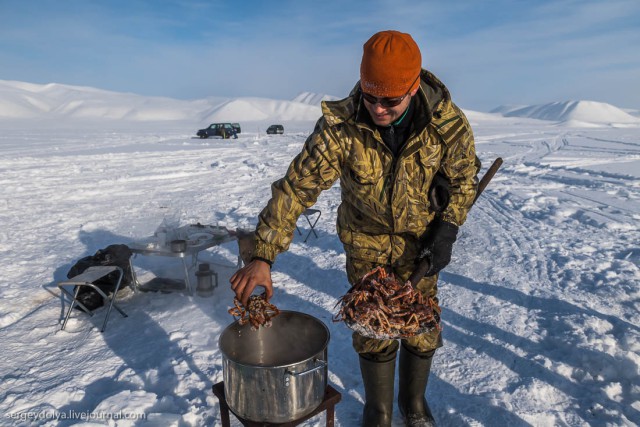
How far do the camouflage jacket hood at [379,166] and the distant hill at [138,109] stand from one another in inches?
3907

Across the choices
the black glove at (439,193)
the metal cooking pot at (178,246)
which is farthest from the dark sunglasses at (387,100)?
the metal cooking pot at (178,246)

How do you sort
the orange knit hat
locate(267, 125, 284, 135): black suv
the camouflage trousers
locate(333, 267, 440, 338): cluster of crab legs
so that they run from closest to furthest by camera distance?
the orange knit hat < locate(333, 267, 440, 338): cluster of crab legs < the camouflage trousers < locate(267, 125, 284, 135): black suv

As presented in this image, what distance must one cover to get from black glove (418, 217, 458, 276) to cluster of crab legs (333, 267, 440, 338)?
9.4 inches

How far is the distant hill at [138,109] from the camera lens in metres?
107

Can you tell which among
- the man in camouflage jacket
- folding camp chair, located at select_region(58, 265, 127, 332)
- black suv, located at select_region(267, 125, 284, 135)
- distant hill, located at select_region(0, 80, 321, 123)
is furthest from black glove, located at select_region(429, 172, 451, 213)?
distant hill, located at select_region(0, 80, 321, 123)

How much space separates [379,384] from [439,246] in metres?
1.07

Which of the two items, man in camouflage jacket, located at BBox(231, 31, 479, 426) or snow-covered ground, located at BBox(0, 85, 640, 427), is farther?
snow-covered ground, located at BBox(0, 85, 640, 427)

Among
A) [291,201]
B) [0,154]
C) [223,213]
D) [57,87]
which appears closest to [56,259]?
[223,213]

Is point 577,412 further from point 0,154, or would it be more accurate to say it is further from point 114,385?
point 0,154

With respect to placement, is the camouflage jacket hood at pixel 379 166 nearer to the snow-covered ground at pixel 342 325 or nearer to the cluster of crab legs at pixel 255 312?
the cluster of crab legs at pixel 255 312

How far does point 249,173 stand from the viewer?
14.9 meters

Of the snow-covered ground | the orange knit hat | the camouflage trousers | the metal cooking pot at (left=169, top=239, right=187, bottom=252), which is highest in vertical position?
the orange knit hat

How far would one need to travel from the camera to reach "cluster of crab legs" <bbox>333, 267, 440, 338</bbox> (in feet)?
7.46

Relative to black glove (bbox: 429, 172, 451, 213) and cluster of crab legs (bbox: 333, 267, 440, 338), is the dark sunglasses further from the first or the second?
cluster of crab legs (bbox: 333, 267, 440, 338)
